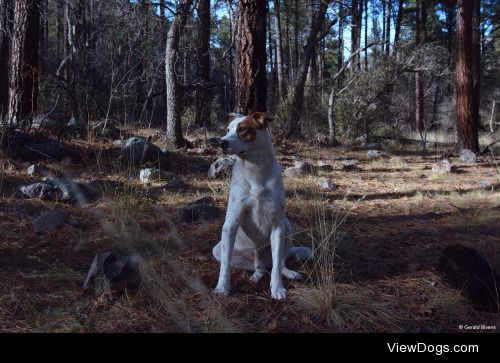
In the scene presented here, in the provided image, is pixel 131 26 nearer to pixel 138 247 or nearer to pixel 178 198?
pixel 178 198

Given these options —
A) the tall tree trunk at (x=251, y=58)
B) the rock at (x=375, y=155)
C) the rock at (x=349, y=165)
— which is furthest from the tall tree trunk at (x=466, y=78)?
the tall tree trunk at (x=251, y=58)

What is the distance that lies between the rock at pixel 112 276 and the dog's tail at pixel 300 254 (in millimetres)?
1292

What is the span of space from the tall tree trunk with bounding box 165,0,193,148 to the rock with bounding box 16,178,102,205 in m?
3.54

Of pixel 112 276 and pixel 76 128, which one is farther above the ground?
pixel 76 128

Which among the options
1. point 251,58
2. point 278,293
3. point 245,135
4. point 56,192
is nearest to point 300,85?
point 251,58

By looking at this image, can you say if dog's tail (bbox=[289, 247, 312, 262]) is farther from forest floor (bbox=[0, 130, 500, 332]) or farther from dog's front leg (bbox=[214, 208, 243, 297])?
dog's front leg (bbox=[214, 208, 243, 297])

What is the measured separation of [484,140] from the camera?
13969 millimetres

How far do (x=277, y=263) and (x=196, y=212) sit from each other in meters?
1.79

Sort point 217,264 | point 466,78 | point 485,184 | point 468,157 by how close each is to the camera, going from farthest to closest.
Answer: point 466,78 < point 468,157 < point 485,184 < point 217,264

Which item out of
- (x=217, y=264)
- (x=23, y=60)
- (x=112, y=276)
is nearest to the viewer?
(x=112, y=276)

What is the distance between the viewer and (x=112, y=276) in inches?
112

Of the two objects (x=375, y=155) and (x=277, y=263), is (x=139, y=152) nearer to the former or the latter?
(x=277, y=263)

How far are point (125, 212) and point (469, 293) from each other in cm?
298
